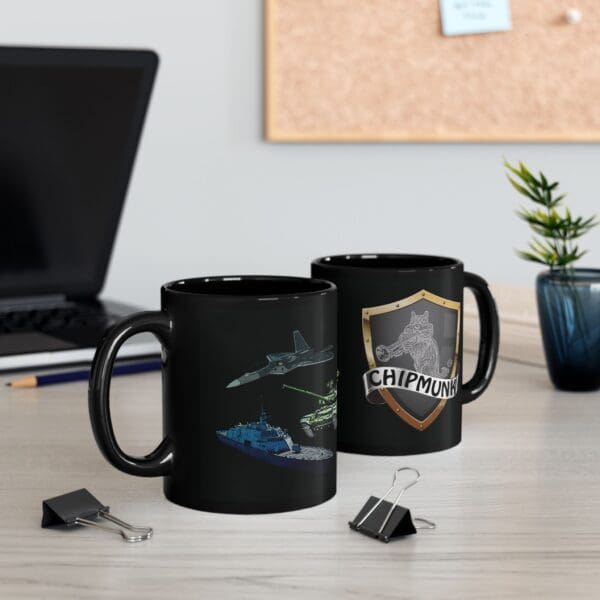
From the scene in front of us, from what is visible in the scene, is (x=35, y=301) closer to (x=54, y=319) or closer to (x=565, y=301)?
(x=54, y=319)

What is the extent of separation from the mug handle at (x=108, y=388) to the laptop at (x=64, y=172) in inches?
20.1

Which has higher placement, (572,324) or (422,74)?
(422,74)

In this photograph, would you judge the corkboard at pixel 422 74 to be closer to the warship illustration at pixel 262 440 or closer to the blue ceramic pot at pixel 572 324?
the blue ceramic pot at pixel 572 324

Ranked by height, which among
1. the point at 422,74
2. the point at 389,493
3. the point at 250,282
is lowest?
the point at 389,493

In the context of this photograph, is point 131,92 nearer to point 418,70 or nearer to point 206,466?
point 206,466

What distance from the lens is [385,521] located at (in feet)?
1.57

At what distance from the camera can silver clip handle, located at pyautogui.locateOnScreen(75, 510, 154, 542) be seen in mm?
477

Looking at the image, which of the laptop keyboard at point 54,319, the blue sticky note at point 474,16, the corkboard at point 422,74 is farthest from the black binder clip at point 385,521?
the blue sticky note at point 474,16

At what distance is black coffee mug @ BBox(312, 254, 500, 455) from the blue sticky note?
4.81ft

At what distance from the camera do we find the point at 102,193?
1.14 metres

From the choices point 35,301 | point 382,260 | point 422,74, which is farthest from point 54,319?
point 422,74

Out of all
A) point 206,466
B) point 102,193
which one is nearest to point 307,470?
point 206,466

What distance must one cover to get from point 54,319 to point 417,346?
548 mm

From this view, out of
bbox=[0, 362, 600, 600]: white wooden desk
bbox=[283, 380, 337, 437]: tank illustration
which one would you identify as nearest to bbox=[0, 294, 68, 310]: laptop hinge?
bbox=[0, 362, 600, 600]: white wooden desk
